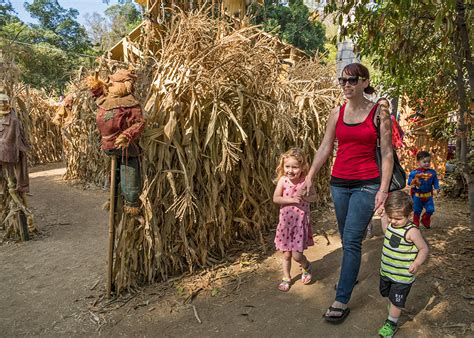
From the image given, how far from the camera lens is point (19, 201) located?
4.73m

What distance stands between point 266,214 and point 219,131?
1.40 m

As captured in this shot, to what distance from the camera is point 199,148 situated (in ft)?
10.5

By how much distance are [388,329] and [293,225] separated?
1.07 meters

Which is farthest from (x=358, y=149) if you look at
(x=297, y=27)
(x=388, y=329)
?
(x=297, y=27)

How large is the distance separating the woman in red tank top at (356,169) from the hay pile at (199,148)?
3.46 feet

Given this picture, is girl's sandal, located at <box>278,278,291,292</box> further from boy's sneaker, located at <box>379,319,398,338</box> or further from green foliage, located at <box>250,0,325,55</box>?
green foliage, located at <box>250,0,325,55</box>

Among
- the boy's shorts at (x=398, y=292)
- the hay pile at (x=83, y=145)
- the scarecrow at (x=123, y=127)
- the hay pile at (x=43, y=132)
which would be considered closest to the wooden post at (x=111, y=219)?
the scarecrow at (x=123, y=127)

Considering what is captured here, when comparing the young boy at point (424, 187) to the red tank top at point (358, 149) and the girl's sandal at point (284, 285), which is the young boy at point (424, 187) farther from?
the red tank top at point (358, 149)

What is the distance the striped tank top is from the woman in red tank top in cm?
18

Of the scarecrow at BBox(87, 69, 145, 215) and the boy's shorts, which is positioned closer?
the boy's shorts

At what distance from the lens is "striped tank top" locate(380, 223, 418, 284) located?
7.32 feet

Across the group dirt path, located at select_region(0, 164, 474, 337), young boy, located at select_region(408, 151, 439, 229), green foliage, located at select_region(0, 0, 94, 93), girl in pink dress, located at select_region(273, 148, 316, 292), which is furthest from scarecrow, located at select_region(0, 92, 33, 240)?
green foliage, located at select_region(0, 0, 94, 93)

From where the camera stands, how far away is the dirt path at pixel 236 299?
2.56 meters

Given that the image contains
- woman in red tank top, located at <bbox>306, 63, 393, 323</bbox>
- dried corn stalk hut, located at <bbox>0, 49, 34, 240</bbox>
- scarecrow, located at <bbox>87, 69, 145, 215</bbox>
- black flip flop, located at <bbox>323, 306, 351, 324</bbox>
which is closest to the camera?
woman in red tank top, located at <bbox>306, 63, 393, 323</bbox>
